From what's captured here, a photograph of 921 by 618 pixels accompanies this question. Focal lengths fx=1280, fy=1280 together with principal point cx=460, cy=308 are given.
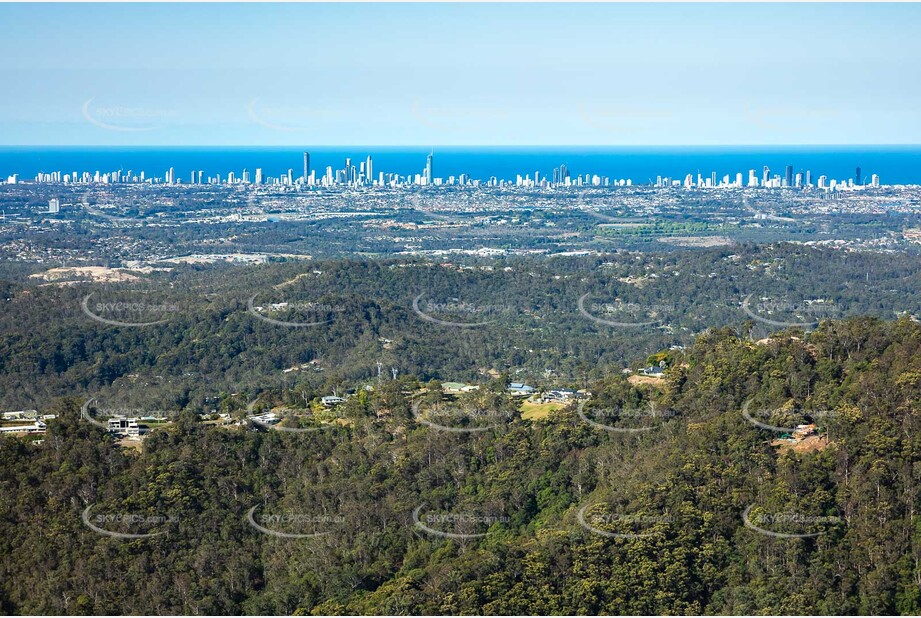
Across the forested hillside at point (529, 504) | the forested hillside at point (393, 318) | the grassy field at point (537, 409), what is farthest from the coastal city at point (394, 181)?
the forested hillside at point (529, 504)

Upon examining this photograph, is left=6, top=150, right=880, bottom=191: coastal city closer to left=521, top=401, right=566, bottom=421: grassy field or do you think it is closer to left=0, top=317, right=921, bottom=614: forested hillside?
left=521, top=401, right=566, bottom=421: grassy field

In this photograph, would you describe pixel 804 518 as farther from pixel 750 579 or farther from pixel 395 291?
pixel 395 291

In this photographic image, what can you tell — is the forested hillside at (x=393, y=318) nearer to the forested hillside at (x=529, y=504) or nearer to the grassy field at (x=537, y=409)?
the grassy field at (x=537, y=409)

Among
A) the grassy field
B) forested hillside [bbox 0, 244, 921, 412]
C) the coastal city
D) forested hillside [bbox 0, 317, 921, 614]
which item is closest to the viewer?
forested hillside [bbox 0, 317, 921, 614]

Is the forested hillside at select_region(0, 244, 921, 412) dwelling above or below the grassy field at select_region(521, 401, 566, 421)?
below

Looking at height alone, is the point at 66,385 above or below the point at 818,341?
below

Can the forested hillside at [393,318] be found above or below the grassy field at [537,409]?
below

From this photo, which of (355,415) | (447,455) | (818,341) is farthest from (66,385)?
(818,341)

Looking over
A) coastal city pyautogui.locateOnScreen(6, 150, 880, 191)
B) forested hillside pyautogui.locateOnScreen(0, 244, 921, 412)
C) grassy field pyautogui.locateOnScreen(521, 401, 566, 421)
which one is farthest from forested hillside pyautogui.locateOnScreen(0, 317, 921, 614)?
coastal city pyautogui.locateOnScreen(6, 150, 880, 191)
